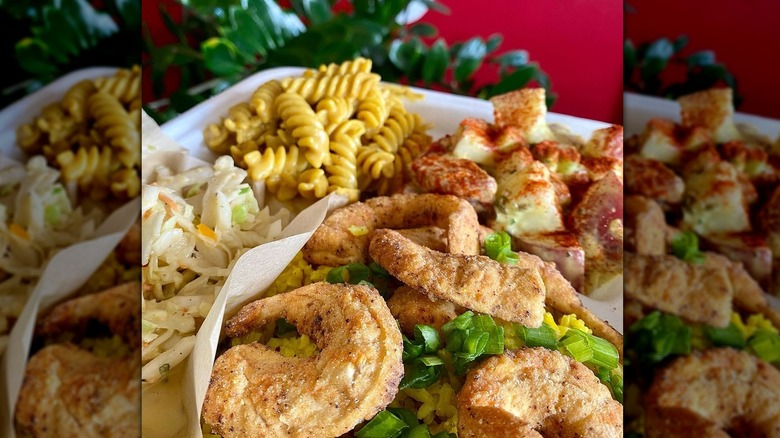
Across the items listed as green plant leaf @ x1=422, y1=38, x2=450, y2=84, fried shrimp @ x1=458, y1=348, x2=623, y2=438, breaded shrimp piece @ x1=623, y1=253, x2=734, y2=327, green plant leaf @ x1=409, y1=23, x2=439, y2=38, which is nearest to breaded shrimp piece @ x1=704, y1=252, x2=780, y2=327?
breaded shrimp piece @ x1=623, y1=253, x2=734, y2=327

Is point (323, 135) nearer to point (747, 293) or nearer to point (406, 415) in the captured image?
point (406, 415)

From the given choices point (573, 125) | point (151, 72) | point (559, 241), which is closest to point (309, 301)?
point (559, 241)

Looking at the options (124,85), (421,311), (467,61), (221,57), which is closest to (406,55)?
(467,61)

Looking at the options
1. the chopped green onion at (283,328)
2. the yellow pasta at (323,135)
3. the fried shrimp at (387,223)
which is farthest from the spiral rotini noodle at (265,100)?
the chopped green onion at (283,328)

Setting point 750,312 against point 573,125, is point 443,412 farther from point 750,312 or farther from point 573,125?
point 573,125

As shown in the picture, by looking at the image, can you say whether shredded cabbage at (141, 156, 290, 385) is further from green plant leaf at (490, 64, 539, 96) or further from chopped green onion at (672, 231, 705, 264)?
green plant leaf at (490, 64, 539, 96)

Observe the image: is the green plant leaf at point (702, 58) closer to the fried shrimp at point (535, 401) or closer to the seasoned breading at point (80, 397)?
the fried shrimp at point (535, 401)
